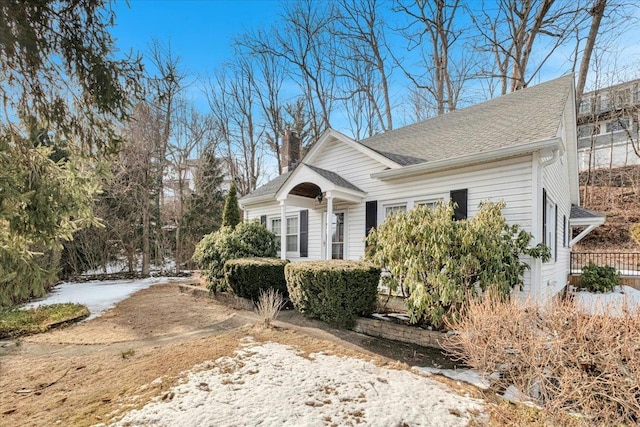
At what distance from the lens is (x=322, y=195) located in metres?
9.52

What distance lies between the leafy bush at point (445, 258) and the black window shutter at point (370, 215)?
262 cm

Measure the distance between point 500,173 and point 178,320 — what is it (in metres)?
7.53

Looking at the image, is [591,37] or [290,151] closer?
[591,37]

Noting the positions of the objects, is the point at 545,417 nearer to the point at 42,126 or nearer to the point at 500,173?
the point at 500,173

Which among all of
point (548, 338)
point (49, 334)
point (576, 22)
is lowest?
point (49, 334)

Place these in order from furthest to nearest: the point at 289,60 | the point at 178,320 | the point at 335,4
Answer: the point at 289,60 < the point at 335,4 < the point at 178,320

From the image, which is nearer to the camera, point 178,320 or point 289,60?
point 178,320

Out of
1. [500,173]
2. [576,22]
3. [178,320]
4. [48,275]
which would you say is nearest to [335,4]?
[576,22]

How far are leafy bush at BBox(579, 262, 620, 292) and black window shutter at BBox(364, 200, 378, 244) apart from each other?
7.79 m

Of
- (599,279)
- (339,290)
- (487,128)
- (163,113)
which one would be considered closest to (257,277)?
(339,290)

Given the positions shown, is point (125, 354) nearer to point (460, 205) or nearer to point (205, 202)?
point (460, 205)

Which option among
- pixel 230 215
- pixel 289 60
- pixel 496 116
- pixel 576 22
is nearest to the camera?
pixel 496 116

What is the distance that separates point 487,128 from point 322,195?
4.71 meters

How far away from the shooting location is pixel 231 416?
3043 millimetres
